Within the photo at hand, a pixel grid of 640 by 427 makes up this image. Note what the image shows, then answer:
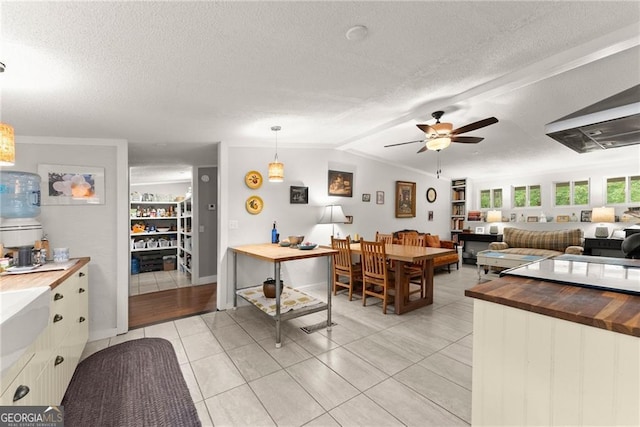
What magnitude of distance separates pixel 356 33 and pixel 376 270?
294 centimetres

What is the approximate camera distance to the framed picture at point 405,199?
6203 mm

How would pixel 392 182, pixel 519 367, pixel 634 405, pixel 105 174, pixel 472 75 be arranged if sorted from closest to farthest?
pixel 634 405, pixel 519 367, pixel 472 75, pixel 105 174, pixel 392 182

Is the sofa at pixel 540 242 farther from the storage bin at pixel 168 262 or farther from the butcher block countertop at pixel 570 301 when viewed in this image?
the storage bin at pixel 168 262

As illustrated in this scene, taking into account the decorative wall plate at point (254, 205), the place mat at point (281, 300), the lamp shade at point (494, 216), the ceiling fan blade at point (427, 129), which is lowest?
the place mat at point (281, 300)

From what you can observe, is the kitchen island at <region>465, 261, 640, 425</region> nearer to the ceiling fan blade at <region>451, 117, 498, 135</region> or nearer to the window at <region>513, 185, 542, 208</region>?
the ceiling fan blade at <region>451, 117, 498, 135</region>

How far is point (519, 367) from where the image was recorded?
1196mm

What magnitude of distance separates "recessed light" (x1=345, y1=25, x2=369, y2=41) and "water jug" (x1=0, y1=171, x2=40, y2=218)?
2.93 metres

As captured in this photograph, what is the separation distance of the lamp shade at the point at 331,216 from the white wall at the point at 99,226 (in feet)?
8.68

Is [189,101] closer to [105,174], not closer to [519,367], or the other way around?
[105,174]

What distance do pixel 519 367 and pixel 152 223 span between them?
706 cm

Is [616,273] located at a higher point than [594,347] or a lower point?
higher

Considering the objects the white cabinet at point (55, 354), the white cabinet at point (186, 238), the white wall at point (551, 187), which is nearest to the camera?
the white cabinet at point (55, 354)

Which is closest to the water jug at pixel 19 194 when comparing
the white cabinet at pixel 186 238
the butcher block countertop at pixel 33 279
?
the butcher block countertop at pixel 33 279

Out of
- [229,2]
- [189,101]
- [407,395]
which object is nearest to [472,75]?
[229,2]
